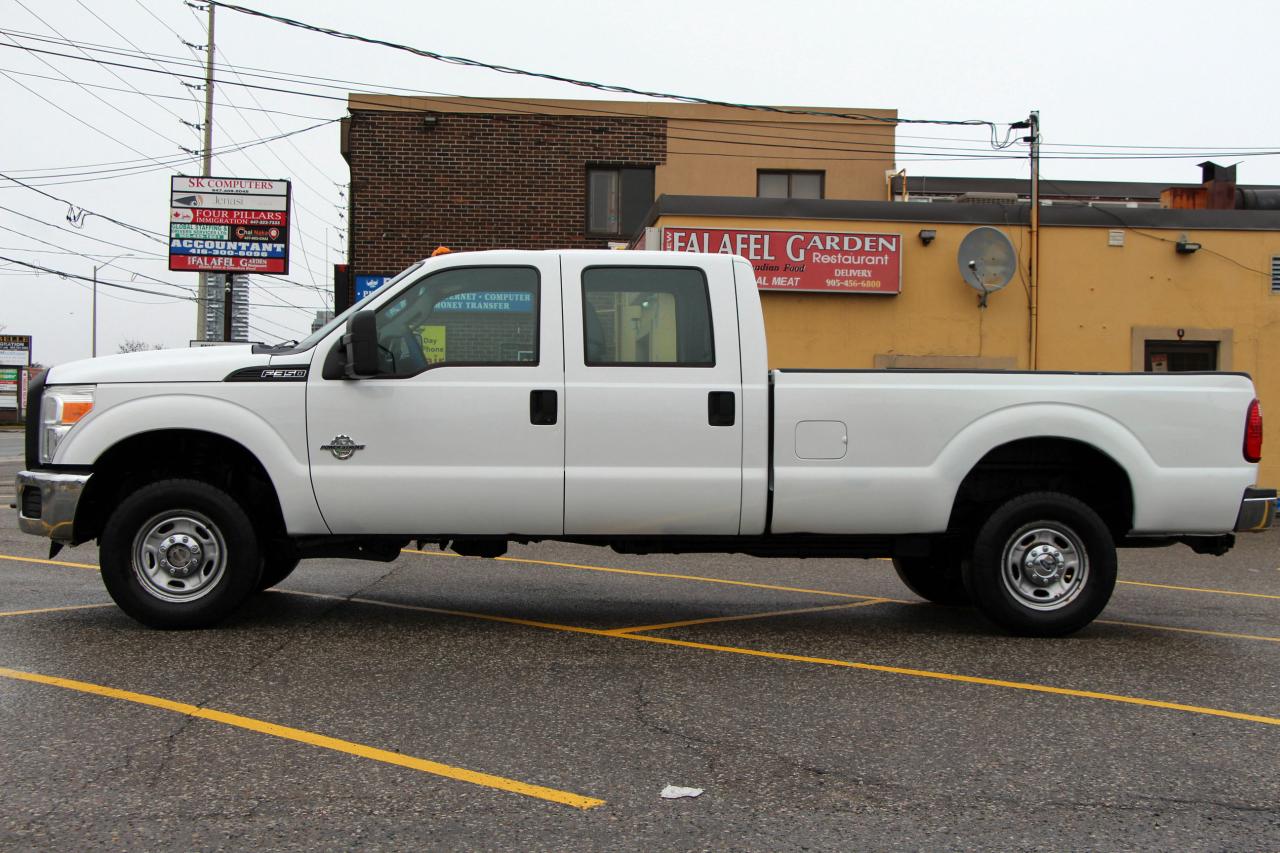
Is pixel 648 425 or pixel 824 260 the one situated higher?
pixel 824 260

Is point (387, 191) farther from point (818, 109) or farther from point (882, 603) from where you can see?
point (882, 603)

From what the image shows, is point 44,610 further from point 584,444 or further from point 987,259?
point 987,259

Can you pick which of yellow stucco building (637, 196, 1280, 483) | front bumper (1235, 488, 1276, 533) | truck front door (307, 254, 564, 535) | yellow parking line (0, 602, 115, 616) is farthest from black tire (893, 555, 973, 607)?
yellow stucco building (637, 196, 1280, 483)

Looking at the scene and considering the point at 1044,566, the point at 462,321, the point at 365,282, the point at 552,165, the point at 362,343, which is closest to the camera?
the point at 362,343

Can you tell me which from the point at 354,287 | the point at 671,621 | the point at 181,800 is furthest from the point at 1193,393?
the point at 354,287

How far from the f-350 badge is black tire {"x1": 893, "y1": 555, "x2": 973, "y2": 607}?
3.64m

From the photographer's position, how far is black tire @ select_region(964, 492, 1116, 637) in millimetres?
6727

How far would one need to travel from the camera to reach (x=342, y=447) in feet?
21.4

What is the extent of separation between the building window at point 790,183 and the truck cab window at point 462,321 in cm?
1760

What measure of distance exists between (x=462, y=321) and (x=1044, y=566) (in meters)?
3.56

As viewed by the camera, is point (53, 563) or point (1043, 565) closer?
point (1043, 565)

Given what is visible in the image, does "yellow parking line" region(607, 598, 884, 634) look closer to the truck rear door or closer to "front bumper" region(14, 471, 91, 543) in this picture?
the truck rear door

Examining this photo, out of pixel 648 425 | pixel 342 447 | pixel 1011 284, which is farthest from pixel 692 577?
pixel 1011 284

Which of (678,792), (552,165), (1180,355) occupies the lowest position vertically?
(678,792)
